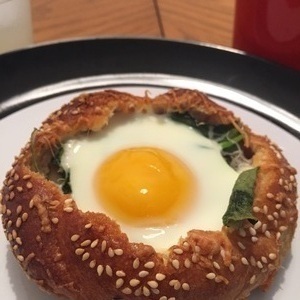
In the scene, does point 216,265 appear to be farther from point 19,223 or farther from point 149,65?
point 149,65

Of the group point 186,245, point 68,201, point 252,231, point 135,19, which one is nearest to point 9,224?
point 68,201

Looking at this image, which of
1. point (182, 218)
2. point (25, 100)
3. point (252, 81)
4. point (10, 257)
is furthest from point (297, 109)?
point (10, 257)

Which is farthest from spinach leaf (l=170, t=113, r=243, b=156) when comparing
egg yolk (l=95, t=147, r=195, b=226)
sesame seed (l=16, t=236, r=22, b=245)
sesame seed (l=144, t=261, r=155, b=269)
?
sesame seed (l=16, t=236, r=22, b=245)

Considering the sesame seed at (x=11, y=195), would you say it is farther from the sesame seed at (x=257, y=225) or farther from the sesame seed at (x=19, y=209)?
the sesame seed at (x=257, y=225)

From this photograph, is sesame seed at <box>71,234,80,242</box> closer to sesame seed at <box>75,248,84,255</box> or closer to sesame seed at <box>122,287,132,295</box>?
sesame seed at <box>75,248,84,255</box>

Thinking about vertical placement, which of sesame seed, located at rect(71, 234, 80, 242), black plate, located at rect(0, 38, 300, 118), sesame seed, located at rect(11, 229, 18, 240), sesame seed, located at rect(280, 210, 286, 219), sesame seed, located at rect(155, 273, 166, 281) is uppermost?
black plate, located at rect(0, 38, 300, 118)

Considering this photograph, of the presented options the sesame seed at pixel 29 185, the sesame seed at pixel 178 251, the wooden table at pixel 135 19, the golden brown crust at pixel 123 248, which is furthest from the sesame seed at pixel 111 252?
the wooden table at pixel 135 19

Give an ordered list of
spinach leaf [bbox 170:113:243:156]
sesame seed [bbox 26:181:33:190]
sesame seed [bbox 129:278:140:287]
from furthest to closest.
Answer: spinach leaf [bbox 170:113:243:156] → sesame seed [bbox 26:181:33:190] → sesame seed [bbox 129:278:140:287]

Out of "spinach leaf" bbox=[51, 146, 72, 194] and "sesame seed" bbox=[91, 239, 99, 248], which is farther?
"spinach leaf" bbox=[51, 146, 72, 194]
